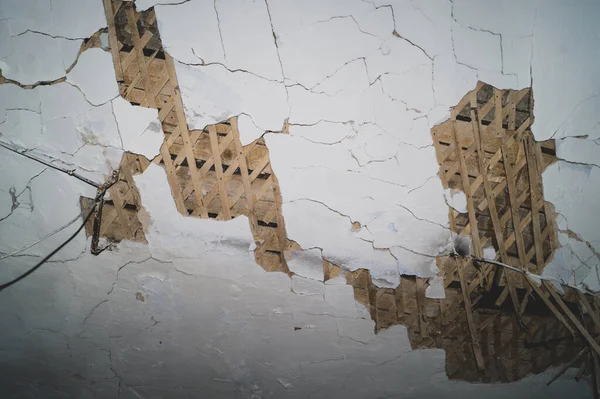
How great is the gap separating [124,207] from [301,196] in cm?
78

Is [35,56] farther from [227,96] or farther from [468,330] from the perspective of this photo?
[468,330]

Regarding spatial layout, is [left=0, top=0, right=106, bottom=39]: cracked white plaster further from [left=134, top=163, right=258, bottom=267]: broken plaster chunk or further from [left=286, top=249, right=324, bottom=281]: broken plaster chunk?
[left=286, top=249, right=324, bottom=281]: broken plaster chunk

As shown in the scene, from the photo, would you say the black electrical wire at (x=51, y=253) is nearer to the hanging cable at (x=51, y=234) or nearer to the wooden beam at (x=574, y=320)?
the hanging cable at (x=51, y=234)

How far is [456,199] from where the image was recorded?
1.59 metres

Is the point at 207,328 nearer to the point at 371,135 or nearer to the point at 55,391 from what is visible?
the point at 55,391

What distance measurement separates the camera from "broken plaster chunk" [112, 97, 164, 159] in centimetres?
152

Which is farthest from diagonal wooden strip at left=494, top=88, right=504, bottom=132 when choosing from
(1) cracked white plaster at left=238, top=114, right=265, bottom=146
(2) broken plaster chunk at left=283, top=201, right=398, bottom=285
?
(1) cracked white plaster at left=238, top=114, right=265, bottom=146

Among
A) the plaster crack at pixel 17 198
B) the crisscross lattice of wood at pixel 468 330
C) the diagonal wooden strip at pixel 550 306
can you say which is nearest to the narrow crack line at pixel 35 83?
the plaster crack at pixel 17 198

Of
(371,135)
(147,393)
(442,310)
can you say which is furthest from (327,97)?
(147,393)

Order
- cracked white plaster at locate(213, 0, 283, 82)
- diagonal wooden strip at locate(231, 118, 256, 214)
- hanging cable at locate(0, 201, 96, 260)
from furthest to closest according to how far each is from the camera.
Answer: hanging cable at locate(0, 201, 96, 260), diagonal wooden strip at locate(231, 118, 256, 214), cracked white plaster at locate(213, 0, 283, 82)

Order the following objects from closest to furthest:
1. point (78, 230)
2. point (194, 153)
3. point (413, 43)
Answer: point (413, 43)
point (194, 153)
point (78, 230)

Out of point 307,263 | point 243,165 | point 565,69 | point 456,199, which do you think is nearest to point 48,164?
point 243,165

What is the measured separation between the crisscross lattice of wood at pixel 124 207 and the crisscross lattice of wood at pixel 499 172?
1.28m

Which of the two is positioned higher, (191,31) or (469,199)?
(191,31)
